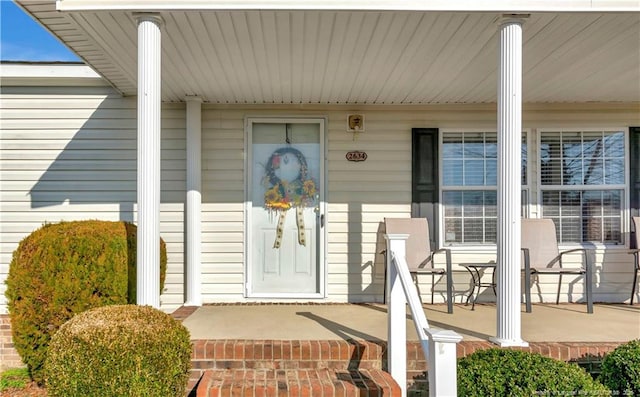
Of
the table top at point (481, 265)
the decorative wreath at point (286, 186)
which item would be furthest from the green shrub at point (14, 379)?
the table top at point (481, 265)

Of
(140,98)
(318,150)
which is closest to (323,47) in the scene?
(140,98)

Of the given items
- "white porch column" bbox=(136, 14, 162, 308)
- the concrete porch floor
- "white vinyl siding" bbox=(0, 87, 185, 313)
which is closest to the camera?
"white porch column" bbox=(136, 14, 162, 308)

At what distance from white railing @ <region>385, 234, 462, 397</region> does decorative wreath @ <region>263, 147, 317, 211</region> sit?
87.7 inches

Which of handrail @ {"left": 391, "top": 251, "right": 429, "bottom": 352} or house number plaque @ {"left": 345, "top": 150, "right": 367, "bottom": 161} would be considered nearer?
handrail @ {"left": 391, "top": 251, "right": 429, "bottom": 352}

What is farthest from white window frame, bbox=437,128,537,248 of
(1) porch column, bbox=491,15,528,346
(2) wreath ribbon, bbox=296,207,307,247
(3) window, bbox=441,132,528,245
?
(1) porch column, bbox=491,15,528,346

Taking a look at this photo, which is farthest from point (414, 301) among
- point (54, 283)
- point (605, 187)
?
point (605, 187)

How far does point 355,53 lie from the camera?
3.84m

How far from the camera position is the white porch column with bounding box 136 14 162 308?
10.4ft

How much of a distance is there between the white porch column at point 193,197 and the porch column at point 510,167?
3.18 metres

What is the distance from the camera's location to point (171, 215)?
5418 mm

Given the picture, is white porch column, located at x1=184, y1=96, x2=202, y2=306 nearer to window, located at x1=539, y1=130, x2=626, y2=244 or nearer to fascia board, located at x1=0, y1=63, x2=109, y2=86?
fascia board, located at x1=0, y1=63, x2=109, y2=86

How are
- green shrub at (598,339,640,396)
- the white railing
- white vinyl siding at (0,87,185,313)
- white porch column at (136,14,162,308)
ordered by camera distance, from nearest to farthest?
the white railing < green shrub at (598,339,640,396) < white porch column at (136,14,162,308) < white vinyl siding at (0,87,185,313)

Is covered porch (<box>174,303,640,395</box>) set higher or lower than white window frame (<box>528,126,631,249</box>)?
lower

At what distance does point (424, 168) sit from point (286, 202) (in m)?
1.59
